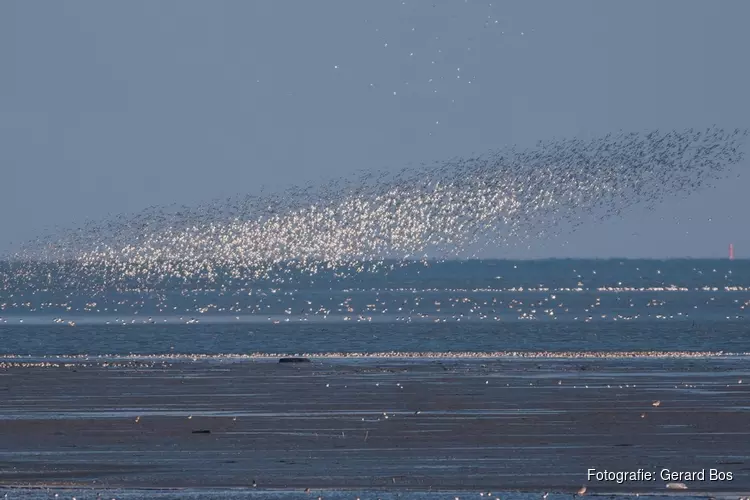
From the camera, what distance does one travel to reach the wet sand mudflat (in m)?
17.7

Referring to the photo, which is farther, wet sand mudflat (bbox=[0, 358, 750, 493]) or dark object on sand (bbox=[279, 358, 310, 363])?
dark object on sand (bbox=[279, 358, 310, 363])

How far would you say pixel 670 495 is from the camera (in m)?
15.7

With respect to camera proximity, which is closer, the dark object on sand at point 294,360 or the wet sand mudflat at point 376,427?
the wet sand mudflat at point 376,427

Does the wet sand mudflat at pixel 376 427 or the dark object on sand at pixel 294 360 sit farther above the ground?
the dark object on sand at pixel 294 360

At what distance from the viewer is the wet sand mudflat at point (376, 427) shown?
1769cm

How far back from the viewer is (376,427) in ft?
74.1

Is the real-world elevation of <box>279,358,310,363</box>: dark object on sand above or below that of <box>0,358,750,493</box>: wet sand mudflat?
above

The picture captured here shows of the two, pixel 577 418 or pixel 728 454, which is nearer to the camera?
pixel 728 454

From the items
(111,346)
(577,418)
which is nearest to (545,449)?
(577,418)

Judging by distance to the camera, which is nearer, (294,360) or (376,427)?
(376,427)

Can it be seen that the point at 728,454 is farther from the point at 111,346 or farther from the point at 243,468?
the point at 111,346

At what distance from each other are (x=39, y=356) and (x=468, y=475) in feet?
99.4

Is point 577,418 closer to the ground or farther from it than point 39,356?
closer to the ground

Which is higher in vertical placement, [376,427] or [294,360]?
[294,360]
